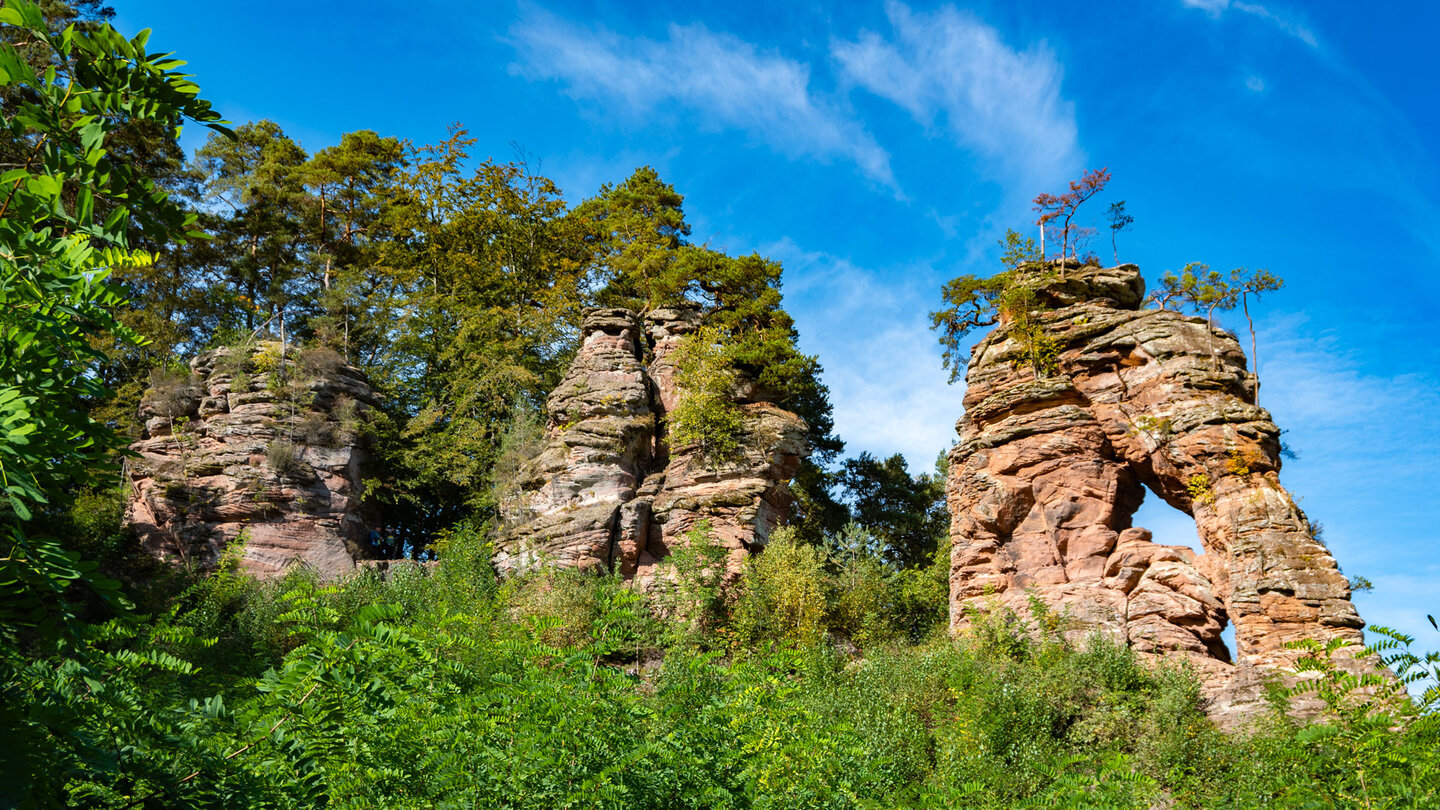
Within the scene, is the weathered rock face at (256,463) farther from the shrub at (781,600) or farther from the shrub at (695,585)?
the shrub at (781,600)

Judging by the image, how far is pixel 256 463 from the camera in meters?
24.8

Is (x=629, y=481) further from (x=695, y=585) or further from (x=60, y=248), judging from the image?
(x=60, y=248)

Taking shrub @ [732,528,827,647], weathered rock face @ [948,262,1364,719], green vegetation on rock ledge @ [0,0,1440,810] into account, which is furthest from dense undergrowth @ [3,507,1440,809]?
shrub @ [732,528,827,647]

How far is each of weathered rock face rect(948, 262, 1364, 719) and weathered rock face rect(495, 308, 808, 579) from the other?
208 inches

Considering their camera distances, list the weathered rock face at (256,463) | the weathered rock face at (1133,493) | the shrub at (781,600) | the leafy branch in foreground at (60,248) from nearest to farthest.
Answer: the leafy branch in foreground at (60,248)
the weathered rock face at (1133,493)
the shrub at (781,600)
the weathered rock face at (256,463)

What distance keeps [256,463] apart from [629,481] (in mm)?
10701

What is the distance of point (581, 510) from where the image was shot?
2383cm

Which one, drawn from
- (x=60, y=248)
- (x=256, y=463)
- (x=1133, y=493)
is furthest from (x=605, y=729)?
(x=256, y=463)

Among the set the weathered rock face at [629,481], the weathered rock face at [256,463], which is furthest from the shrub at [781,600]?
the weathered rock face at [256,463]

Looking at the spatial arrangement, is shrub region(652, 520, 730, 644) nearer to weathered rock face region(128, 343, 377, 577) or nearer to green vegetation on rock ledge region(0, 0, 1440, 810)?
green vegetation on rock ledge region(0, 0, 1440, 810)

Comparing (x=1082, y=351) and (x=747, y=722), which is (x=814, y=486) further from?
(x=747, y=722)

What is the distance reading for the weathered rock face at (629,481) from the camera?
23.4 m

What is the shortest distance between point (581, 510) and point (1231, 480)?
15661 millimetres

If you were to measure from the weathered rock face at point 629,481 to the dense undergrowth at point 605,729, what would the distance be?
17.4ft
